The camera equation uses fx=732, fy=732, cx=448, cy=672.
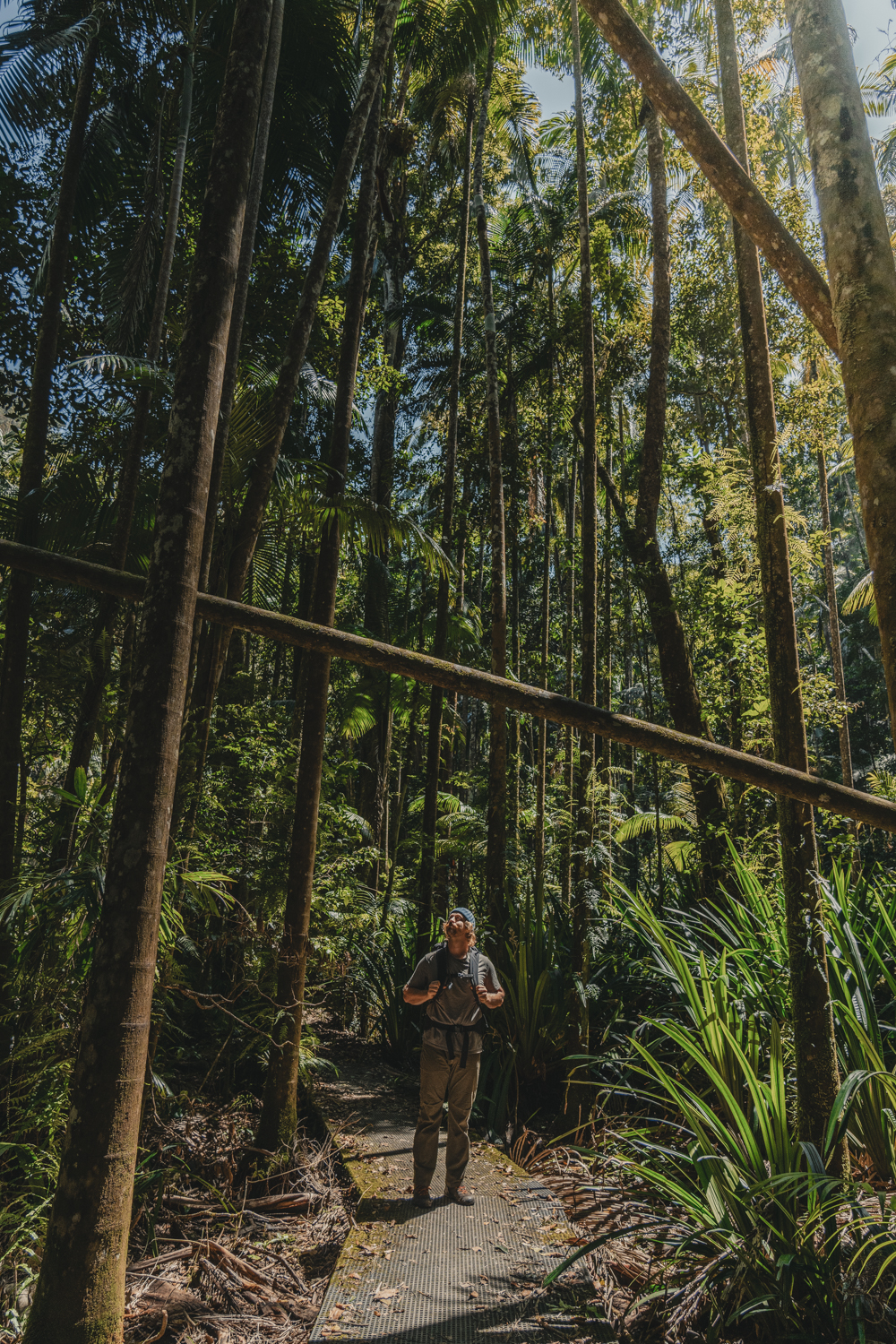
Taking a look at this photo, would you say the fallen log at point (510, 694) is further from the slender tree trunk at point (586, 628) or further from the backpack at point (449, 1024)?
the slender tree trunk at point (586, 628)

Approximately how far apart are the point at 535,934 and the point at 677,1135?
8.22ft

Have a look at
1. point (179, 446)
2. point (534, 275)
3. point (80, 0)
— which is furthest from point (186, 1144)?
point (534, 275)

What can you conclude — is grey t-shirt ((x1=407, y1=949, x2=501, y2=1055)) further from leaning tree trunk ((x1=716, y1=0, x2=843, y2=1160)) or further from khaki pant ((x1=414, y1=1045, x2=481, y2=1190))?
leaning tree trunk ((x1=716, y1=0, x2=843, y2=1160))

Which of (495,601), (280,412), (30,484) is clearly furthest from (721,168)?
(495,601)

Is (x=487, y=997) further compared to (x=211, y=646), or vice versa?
(x=211, y=646)

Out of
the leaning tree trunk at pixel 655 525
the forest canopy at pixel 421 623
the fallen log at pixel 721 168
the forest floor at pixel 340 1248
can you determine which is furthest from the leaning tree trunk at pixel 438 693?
the fallen log at pixel 721 168

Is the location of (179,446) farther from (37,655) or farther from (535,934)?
(535,934)

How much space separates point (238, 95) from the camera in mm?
1962

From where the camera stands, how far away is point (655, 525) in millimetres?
8570

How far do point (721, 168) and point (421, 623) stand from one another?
9431mm

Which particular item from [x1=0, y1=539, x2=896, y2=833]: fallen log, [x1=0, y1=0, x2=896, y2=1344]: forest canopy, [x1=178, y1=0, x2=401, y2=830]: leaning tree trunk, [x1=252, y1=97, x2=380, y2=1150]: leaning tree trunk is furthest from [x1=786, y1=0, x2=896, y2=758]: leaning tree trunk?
[x1=178, y1=0, x2=401, y2=830]: leaning tree trunk

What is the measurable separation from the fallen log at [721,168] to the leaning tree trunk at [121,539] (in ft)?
11.5

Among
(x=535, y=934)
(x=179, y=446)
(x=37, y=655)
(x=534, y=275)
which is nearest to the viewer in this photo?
(x=179, y=446)

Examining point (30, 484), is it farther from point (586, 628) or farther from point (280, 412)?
point (586, 628)
